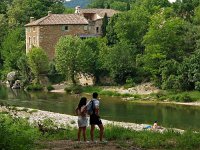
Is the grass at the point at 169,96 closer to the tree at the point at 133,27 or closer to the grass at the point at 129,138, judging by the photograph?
the tree at the point at 133,27

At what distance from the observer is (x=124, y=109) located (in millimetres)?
46094

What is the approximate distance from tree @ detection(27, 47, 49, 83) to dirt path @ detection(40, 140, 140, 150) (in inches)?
2091

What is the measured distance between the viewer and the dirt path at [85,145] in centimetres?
1553

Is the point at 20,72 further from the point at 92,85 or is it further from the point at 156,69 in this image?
the point at 156,69

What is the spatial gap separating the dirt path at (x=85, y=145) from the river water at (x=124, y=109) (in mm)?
17566

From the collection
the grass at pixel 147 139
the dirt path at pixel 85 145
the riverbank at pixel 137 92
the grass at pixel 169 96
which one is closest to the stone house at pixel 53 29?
the riverbank at pixel 137 92

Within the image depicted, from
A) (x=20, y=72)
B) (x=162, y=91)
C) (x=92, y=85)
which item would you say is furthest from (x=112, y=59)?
(x=20, y=72)

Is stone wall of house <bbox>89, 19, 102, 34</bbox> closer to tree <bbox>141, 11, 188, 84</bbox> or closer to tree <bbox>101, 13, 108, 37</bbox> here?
tree <bbox>101, 13, 108, 37</bbox>

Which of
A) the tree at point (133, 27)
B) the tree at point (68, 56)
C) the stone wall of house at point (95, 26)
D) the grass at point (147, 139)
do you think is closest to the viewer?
the grass at point (147, 139)

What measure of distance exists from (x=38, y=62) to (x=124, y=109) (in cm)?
2662

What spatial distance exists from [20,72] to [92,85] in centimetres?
1412

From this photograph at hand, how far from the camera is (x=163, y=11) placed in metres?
66.4

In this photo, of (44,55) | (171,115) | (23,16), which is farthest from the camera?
(23,16)

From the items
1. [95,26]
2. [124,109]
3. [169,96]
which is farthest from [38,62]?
[124,109]
